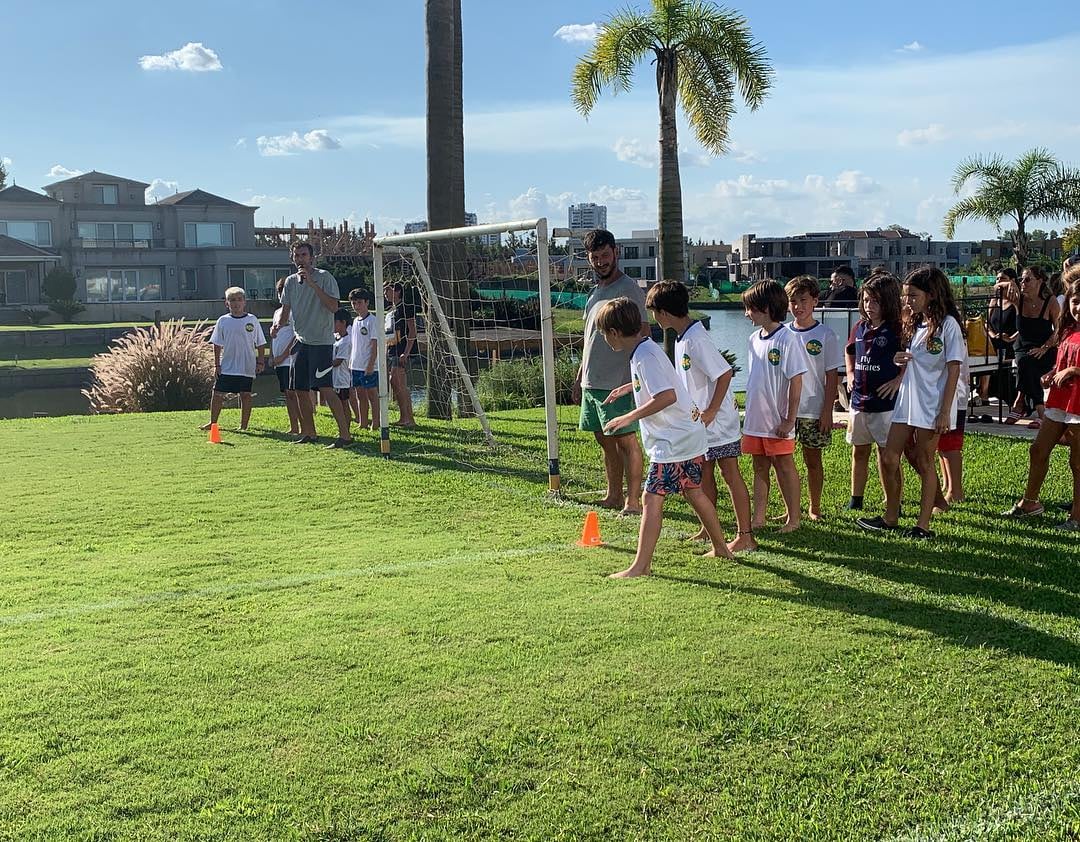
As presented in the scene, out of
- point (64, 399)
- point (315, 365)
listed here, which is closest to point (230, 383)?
point (315, 365)

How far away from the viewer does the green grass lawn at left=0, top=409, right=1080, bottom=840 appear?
3559 millimetres

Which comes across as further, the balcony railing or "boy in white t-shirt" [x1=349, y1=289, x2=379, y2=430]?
the balcony railing

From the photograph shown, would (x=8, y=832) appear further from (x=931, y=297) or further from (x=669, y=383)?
(x=931, y=297)

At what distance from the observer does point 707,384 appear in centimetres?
658

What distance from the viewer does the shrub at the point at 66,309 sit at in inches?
2122

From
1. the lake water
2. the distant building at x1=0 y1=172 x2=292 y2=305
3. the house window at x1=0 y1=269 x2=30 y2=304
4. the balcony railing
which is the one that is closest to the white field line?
the lake water

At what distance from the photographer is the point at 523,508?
339 inches

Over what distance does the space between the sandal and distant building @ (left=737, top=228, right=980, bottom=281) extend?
9775 cm

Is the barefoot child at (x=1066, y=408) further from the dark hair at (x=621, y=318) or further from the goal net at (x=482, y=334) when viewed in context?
the goal net at (x=482, y=334)

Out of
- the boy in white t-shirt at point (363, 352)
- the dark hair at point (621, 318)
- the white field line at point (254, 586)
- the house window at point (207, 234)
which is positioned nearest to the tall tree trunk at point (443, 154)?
the boy in white t-shirt at point (363, 352)

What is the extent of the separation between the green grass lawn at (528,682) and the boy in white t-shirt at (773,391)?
0.46 m

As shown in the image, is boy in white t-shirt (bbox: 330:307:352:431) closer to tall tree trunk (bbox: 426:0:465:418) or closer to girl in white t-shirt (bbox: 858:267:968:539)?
tall tree trunk (bbox: 426:0:465:418)

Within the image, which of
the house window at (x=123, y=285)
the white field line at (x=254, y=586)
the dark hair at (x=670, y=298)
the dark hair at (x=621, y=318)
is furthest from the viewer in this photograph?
the house window at (x=123, y=285)

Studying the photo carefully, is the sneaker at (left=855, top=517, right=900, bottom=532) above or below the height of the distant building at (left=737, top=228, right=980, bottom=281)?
below
